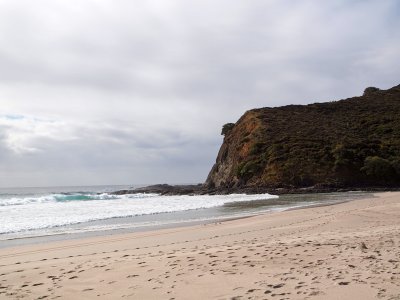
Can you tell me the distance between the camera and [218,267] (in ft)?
20.7

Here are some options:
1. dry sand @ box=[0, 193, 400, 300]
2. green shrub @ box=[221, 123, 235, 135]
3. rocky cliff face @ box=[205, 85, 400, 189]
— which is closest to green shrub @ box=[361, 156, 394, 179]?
rocky cliff face @ box=[205, 85, 400, 189]

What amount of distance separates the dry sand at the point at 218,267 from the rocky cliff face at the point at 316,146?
3521 cm

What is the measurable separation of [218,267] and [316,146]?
44.9 metres

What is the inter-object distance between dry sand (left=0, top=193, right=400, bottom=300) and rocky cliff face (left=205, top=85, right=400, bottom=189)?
35214 mm

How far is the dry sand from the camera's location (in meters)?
4.97

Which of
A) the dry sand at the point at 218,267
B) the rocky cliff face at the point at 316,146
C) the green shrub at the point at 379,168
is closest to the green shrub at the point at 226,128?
the rocky cliff face at the point at 316,146

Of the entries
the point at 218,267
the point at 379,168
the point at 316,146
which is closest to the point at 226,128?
the point at 316,146

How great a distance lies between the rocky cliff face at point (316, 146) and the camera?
143 feet

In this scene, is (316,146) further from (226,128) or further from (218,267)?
(218,267)

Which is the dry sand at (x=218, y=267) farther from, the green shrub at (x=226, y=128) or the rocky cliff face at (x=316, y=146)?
the green shrub at (x=226, y=128)

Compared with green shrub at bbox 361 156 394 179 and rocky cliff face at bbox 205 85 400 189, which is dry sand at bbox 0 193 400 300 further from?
green shrub at bbox 361 156 394 179

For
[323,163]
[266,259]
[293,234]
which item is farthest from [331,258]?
[323,163]

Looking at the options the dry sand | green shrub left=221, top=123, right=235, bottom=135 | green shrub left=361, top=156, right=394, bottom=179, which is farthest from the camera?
green shrub left=221, top=123, right=235, bottom=135

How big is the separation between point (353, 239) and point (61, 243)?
768 centimetres
